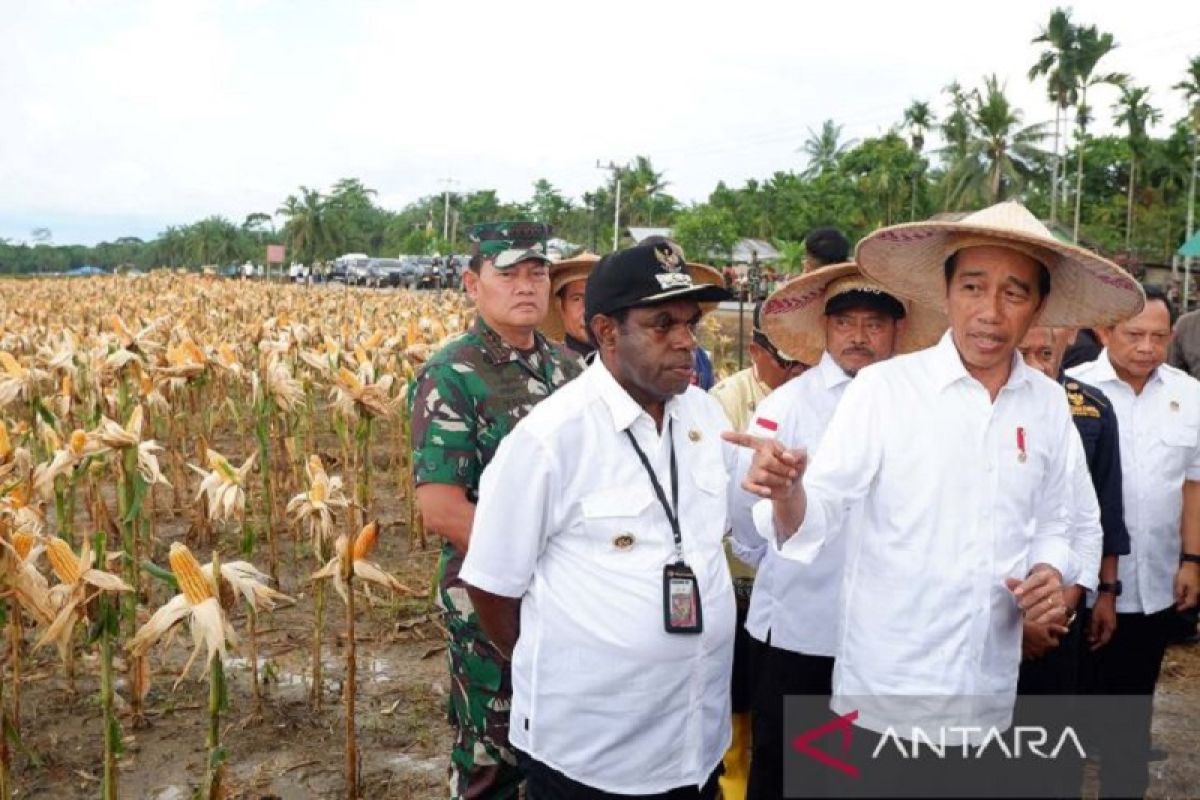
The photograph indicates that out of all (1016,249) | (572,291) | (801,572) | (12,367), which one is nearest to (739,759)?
(801,572)

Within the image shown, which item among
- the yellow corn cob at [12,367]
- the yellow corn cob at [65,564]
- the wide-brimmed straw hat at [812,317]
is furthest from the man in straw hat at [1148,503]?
the yellow corn cob at [12,367]

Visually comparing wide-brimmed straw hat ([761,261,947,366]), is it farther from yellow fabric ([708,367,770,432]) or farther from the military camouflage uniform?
the military camouflage uniform

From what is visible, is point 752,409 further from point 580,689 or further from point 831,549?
point 580,689

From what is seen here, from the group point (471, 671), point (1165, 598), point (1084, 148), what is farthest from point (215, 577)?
point (1084, 148)

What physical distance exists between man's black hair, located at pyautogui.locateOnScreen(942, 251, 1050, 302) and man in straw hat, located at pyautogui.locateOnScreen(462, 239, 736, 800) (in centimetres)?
64

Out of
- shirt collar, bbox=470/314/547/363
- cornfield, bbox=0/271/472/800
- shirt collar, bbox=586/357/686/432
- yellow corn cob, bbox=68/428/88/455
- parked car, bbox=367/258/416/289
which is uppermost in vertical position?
parked car, bbox=367/258/416/289

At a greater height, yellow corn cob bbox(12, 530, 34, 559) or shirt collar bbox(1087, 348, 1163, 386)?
shirt collar bbox(1087, 348, 1163, 386)

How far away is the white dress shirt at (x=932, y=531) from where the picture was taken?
2262mm

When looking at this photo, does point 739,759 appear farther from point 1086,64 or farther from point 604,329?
point 1086,64

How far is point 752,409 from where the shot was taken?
3.93 m

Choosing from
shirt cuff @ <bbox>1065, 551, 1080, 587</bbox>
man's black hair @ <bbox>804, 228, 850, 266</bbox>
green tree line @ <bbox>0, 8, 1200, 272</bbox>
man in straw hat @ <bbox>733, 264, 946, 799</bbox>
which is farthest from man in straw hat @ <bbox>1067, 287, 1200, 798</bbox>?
green tree line @ <bbox>0, 8, 1200, 272</bbox>

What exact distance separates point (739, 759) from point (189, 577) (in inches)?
77.3

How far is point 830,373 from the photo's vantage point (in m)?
3.27

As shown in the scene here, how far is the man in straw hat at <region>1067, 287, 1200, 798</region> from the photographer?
3.78 metres
